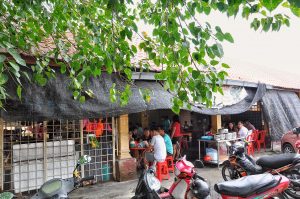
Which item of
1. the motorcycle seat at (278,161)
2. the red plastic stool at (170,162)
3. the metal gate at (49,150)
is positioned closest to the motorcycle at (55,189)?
the metal gate at (49,150)

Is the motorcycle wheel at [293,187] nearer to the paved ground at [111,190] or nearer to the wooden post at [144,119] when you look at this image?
the paved ground at [111,190]

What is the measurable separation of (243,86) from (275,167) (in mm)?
4743

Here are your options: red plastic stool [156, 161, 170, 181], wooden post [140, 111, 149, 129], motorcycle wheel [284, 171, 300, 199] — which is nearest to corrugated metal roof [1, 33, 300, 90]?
red plastic stool [156, 161, 170, 181]

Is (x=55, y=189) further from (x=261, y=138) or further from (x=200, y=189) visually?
(x=261, y=138)

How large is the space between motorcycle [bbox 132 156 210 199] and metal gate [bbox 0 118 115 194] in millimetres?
1721

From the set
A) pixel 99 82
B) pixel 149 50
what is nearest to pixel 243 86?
pixel 99 82

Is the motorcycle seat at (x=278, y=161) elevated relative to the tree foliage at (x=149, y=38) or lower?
lower

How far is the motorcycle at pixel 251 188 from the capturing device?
4.12m

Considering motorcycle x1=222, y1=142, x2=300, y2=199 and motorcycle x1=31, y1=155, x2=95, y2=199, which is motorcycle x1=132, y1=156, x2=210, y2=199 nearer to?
motorcycle x1=31, y1=155, x2=95, y2=199

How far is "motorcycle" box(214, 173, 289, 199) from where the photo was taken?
162 inches

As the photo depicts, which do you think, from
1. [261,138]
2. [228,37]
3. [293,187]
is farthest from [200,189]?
[261,138]

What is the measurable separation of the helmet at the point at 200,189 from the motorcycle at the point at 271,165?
81.2 inches

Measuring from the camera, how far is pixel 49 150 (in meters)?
7.07

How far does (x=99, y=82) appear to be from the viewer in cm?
662
